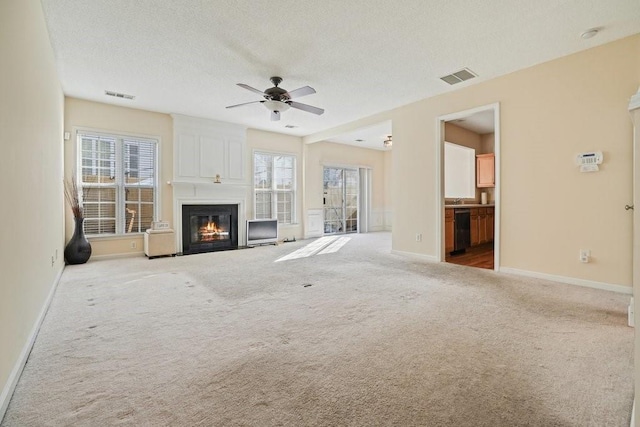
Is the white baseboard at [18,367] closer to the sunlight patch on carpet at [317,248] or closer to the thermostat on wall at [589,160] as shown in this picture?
the sunlight patch on carpet at [317,248]

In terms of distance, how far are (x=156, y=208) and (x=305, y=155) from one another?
3889 mm

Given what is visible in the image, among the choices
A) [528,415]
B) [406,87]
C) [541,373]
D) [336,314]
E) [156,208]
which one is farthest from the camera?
[156,208]

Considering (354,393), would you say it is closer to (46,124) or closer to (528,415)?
(528,415)

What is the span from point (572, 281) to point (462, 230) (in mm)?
2314

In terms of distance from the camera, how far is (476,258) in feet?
17.8

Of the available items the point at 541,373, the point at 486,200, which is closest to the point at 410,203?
the point at 486,200

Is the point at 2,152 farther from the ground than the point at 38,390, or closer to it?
farther from the ground

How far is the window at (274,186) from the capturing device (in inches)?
294

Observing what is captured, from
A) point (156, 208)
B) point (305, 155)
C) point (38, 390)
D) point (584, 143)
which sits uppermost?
point (305, 155)

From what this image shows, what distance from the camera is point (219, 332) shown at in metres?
2.30

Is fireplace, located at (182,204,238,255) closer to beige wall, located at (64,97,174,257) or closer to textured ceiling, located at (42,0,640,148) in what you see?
beige wall, located at (64,97,174,257)

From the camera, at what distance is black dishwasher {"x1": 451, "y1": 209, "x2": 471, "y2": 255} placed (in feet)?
18.5

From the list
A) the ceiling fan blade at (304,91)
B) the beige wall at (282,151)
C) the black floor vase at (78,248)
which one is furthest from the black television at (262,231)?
the ceiling fan blade at (304,91)

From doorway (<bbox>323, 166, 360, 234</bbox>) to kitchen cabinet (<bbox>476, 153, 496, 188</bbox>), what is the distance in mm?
3795
